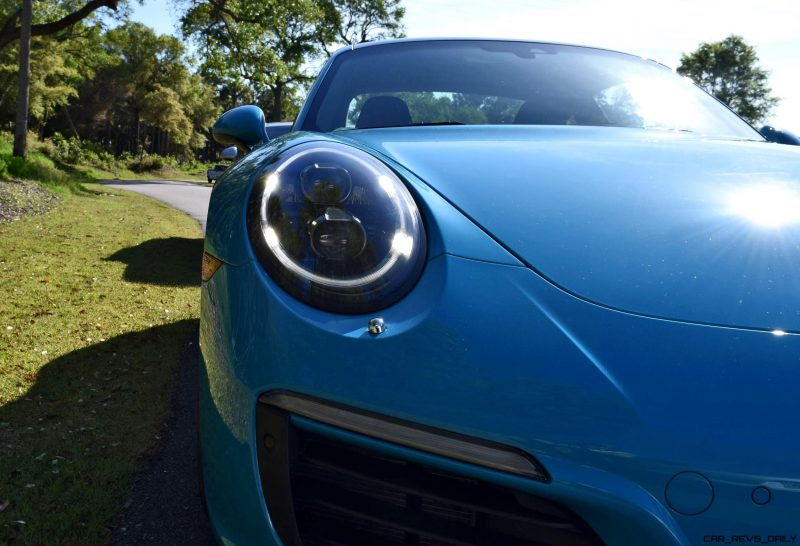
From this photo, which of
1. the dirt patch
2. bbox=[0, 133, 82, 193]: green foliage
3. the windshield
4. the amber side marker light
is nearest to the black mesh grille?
the amber side marker light

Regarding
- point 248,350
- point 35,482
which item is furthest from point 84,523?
point 248,350

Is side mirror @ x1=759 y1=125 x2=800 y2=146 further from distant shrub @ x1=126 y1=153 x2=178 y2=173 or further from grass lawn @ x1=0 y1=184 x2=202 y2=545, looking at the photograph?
distant shrub @ x1=126 y1=153 x2=178 y2=173

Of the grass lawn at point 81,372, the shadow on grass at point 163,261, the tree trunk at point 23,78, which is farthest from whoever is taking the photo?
the tree trunk at point 23,78

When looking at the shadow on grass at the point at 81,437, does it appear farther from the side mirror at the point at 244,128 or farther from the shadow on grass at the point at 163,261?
the shadow on grass at the point at 163,261

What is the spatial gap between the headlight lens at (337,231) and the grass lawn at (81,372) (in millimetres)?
1197

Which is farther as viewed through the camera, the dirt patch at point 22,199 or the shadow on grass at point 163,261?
the dirt patch at point 22,199

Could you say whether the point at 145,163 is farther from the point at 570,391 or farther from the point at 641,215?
the point at 570,391

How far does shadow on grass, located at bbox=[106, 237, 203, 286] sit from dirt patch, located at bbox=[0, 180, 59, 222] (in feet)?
9.02

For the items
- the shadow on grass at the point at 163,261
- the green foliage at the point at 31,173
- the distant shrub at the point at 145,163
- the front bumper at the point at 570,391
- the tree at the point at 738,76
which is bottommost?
the distant shrub at the point at 145,163

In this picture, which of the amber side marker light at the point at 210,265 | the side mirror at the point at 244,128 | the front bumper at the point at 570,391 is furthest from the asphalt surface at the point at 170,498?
the side mirror at the point at 244,128

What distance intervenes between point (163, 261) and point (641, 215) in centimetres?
628

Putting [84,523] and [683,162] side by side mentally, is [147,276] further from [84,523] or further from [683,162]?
[683,162]

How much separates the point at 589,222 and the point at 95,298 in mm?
4519

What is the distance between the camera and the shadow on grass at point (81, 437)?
2.05m
